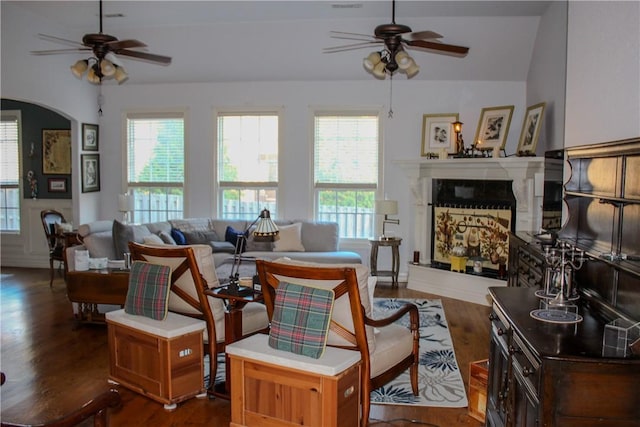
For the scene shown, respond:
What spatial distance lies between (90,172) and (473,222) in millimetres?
5628

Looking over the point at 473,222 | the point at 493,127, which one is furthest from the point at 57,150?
the point at 493,127

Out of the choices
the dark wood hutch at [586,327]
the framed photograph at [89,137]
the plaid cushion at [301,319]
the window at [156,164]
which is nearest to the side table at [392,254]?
the window at [156,164]

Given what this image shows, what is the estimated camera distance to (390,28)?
4543 mm

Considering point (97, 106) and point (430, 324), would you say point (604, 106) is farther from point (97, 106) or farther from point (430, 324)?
point (97, 106)

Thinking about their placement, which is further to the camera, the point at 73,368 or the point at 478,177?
the point at 478,177

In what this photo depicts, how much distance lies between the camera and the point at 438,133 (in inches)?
292

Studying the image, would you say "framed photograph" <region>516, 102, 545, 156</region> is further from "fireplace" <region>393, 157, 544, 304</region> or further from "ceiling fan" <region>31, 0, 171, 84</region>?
"ceiling fan" <region>31, 0, 171, 84</region>

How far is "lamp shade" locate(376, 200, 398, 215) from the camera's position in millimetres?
7109

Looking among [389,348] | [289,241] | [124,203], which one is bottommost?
[389,348]

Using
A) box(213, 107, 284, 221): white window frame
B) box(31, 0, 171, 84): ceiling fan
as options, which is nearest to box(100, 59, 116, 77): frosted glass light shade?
box(31, 0, 171, 84): ceiling fan

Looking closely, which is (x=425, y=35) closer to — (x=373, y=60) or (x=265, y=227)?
(x=373, y=60)

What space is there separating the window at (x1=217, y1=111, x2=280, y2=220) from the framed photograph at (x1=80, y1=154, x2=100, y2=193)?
1.95m

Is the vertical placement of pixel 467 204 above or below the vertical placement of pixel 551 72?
below

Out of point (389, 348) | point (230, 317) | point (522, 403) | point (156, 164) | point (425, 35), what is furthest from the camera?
point (156, 164)
